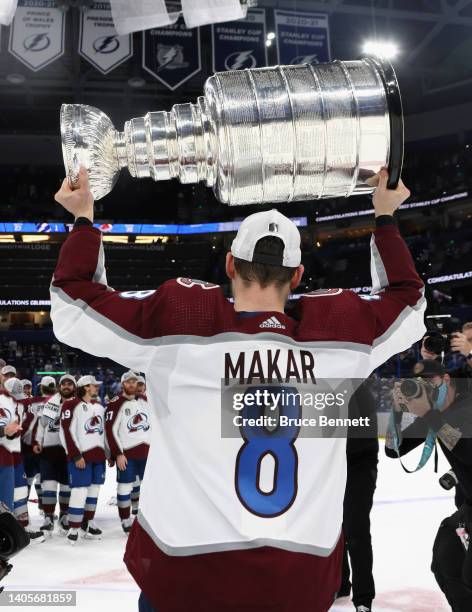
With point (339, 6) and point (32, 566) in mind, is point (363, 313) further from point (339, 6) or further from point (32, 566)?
point (339, 6)

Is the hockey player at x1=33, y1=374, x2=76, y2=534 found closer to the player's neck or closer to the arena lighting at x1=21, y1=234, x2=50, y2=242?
the player's neck

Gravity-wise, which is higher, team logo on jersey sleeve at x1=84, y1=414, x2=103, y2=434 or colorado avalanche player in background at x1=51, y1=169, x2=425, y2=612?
colorado avalanche player in background at x1=51, y1=169, x2=425, y2=612

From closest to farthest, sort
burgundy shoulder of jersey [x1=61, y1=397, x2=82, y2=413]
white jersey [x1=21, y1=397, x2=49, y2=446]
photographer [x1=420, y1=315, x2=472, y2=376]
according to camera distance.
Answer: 1. photographer [x1=420, y1=315, x2=472, y2=376]
2. burgundy shoulder of jersey [x1=61, y1=397, x2=82, y2=413]
3. white jersey [x1=21, y1=397, x2=49, y2=446]

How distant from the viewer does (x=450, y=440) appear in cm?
269

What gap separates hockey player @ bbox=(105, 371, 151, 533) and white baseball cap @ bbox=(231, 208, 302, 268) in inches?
213

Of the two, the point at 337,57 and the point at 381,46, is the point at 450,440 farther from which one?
the point at 337,57

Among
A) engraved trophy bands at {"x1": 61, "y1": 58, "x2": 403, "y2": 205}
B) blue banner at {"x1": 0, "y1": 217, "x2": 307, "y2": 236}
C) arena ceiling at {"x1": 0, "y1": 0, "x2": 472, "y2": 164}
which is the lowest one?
engraved trophy bands at {"x1": 61, "y1": 58, "x2": 403, "y2": 205}

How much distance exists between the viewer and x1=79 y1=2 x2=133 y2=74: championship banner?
33.0 ft

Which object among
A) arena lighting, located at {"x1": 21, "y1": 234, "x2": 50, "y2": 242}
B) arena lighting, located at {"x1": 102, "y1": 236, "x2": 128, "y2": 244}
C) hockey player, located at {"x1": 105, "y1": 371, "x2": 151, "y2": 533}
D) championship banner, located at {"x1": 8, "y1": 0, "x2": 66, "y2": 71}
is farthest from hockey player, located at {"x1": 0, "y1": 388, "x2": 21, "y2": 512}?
arena lighting, located at {"x1": 102, "y1": 236, "x2": 128, "y2": 244}

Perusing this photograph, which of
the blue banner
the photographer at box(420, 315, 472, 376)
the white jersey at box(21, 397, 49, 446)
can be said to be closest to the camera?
the photographer at box(420, 315, 472, 376)

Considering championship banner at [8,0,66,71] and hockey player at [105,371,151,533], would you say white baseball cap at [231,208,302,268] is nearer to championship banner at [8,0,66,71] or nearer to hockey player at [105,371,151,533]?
hockey player at [105,371,151,533]

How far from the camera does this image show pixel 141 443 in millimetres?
6633

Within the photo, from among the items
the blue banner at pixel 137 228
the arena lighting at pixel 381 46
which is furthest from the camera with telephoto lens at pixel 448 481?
the blue banner at pixel 137 228

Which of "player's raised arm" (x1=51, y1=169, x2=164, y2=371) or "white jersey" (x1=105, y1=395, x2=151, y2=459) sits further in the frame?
"white jersey" (x1=105, y1=395, x2=151, y2=459)
